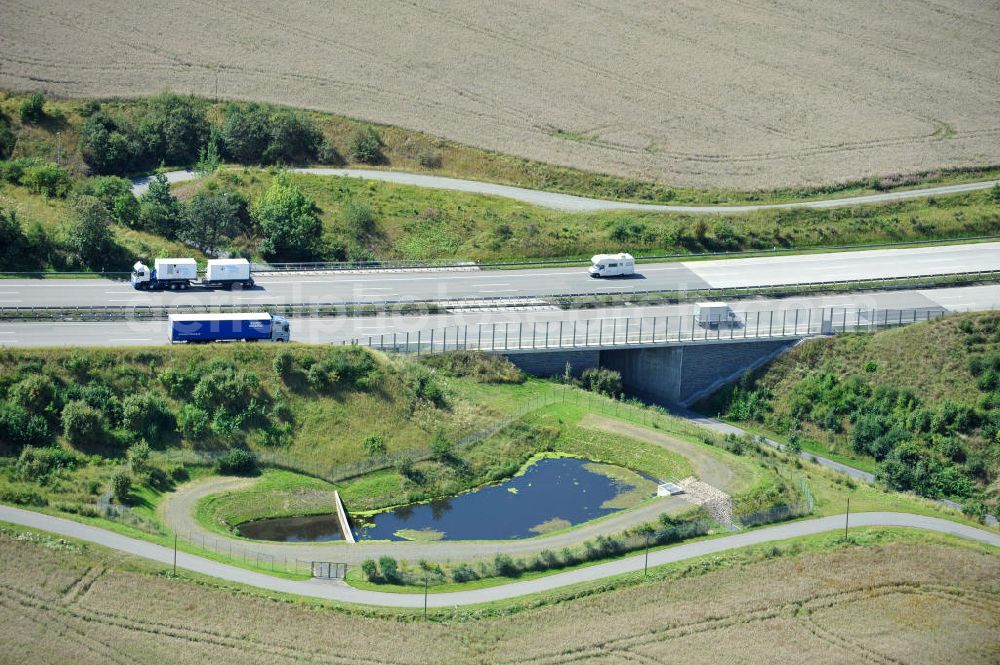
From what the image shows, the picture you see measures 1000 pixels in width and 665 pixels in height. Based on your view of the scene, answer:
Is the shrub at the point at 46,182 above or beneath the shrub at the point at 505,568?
above

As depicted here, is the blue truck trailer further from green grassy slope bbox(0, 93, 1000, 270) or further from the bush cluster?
the bush cluster

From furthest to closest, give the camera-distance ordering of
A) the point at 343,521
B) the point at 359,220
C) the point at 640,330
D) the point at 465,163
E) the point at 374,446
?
1. the point at 465,163
2. the point at 359,220
3. the point at 640,330
4. the point at 374,446
5. the point at 343,521

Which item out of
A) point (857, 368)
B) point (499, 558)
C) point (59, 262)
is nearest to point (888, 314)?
point (857, 368)

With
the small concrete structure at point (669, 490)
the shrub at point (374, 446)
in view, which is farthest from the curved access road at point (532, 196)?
the small concrete structure at point (669, 490)

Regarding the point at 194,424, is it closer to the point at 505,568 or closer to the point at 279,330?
the point at 279,330

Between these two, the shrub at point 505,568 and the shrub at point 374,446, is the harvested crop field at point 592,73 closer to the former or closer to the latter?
the shrub at point 374,446

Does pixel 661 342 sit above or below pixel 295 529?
above

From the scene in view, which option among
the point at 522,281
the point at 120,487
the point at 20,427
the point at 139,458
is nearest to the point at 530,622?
the point at 120,487
